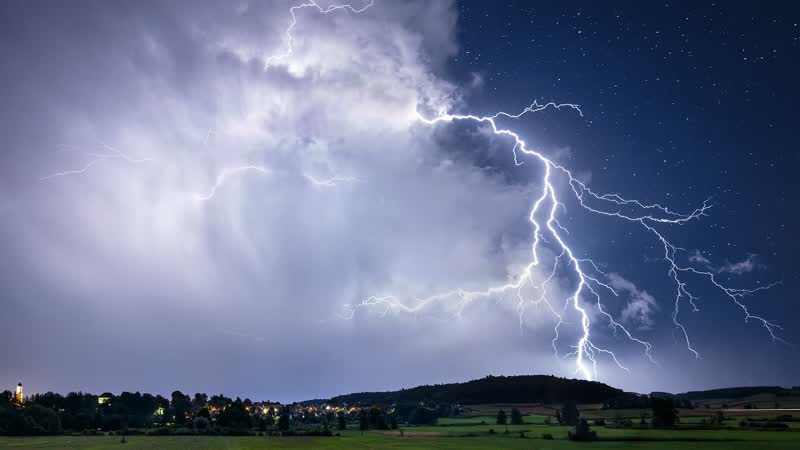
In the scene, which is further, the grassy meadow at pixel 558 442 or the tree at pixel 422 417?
the tree at pixel 422 417

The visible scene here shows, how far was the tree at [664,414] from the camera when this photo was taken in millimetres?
70188

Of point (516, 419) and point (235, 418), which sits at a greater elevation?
point (235, 418)

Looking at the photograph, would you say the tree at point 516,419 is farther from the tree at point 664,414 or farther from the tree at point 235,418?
the tree at point 235,418

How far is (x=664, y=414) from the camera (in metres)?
70.6

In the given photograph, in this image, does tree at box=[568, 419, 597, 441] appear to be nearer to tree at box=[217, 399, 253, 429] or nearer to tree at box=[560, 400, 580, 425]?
tree at box=[560, 400, 580, 425]

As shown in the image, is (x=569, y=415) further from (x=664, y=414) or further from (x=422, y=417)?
(x=422, y=417)

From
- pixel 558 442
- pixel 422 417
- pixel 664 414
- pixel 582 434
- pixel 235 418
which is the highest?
pixel 664 414

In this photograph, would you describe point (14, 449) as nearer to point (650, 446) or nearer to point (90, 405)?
point (650, 446)

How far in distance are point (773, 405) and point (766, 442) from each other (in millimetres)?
57814

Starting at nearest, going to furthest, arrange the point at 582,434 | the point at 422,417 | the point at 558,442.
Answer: the point at 558,442
the point at 582,434
the point at 422,417

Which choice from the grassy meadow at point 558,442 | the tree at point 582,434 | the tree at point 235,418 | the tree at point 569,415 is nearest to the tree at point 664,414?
the grassy meadow at point 558,442

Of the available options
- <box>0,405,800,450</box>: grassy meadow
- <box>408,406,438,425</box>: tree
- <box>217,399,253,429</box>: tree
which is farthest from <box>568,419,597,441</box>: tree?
<box>217,399,253,429</box>: tree

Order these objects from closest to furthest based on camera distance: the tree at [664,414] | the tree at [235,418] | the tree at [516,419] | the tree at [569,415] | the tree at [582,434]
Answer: the tree at [582,434]
the tree at [664,414]
the tree at [569,415]
the tree at [235,418]
the tree at [516,419]

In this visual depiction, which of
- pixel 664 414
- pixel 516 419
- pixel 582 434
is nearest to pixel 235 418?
pixel 516 419
